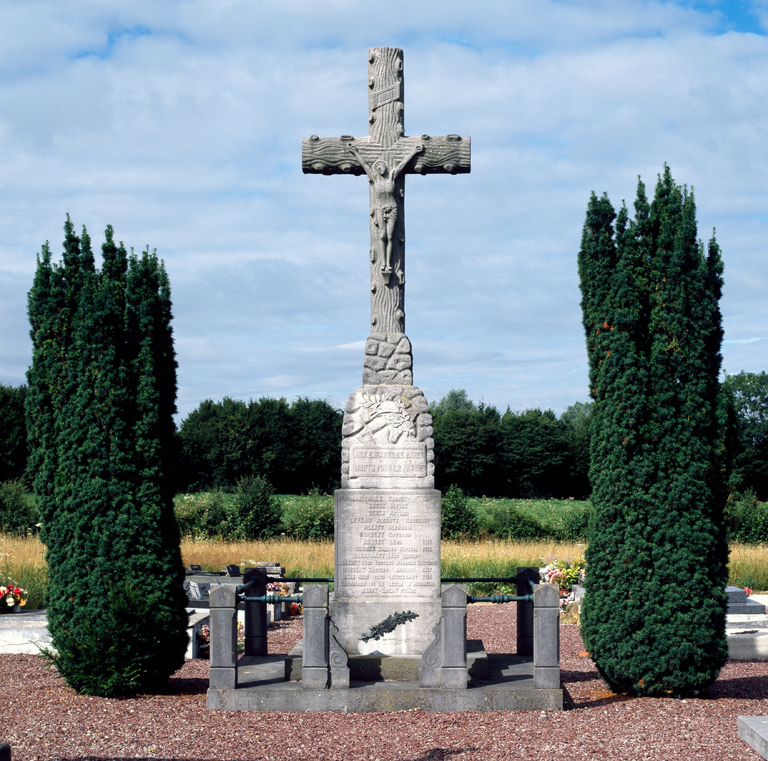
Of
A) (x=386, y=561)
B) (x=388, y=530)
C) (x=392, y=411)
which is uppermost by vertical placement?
(x=392, y=411)

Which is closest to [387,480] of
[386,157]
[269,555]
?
[386,157]

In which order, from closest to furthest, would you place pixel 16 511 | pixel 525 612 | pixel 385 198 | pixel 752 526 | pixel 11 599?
pixel 385 198 → pixel 525 612 → pixel 11 599 → pixel 16 511 → pixel 752 526

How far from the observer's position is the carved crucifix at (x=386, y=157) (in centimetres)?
894

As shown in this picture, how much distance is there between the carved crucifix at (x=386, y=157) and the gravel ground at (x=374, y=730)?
4.00m

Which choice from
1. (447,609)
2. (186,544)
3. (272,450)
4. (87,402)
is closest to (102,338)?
(87,402)

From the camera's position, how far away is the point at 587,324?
27.7 ft

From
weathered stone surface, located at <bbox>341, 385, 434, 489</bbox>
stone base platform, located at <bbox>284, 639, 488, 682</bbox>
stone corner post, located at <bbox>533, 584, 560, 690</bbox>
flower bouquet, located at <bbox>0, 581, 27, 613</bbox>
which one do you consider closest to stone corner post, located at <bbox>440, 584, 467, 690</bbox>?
stone base platform, located at <bbox>284, 639, 488, 682</bbox>

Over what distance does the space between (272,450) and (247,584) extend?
32.8m

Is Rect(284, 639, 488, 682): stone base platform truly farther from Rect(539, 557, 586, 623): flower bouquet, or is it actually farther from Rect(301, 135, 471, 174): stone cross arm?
Rect(539, 557, 586, 623): flower bouquet

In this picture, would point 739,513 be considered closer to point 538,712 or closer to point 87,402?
point 538,712

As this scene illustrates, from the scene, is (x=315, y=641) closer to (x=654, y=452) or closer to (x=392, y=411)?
(x=392, y=411)

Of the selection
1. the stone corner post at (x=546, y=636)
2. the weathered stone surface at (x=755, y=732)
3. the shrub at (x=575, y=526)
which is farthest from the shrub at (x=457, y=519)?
the weathered stone surface at (x=755, y=732)

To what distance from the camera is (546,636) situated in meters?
7.52

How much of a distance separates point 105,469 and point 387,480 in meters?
2.65
